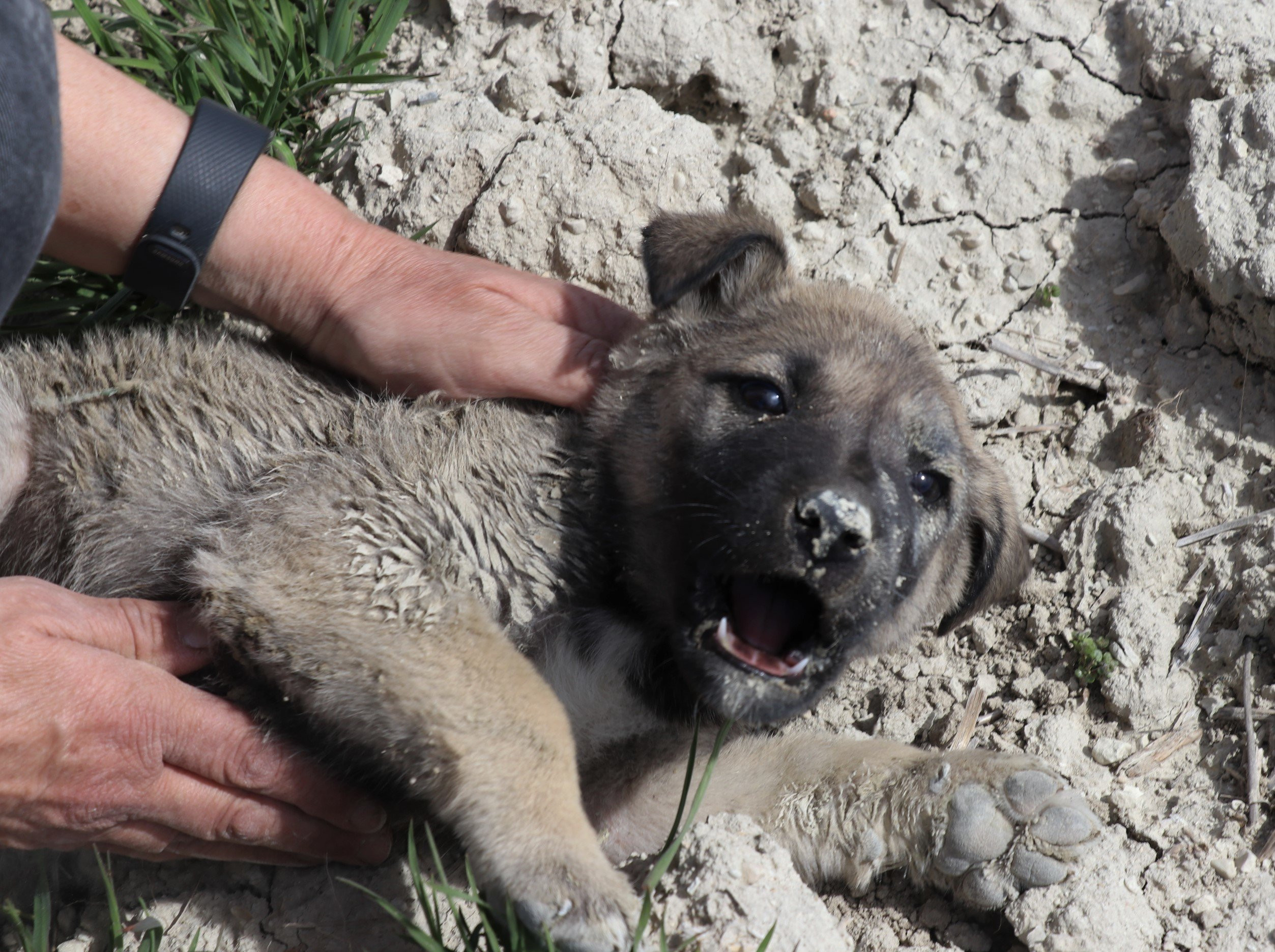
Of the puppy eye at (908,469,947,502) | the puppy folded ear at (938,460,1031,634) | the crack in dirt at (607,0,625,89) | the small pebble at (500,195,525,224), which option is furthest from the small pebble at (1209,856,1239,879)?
the crack in dirt at (607,0,625,89)

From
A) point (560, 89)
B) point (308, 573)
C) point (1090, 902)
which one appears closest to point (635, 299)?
point (560, 89)

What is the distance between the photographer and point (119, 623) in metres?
2.97

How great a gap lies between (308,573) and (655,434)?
3.49 ft

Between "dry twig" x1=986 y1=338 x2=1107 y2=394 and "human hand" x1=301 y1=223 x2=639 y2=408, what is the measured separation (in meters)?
1.56

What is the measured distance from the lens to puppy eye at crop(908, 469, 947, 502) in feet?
10.3

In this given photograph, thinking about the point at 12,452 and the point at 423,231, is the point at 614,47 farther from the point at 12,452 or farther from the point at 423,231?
the point at 12,452

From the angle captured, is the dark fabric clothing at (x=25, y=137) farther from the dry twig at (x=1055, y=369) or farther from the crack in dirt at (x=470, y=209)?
the dry twig at (x=1055, y=369)

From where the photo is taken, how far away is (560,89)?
15.0ft

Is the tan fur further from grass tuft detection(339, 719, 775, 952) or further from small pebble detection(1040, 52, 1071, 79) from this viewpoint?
small pebble detection(1040, 52, 1071, 79)

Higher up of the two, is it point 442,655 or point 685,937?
point 442,655

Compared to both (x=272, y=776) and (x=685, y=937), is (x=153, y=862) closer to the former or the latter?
(x=272, y=776)

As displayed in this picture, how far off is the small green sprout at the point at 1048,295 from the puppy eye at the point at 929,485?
1.44m

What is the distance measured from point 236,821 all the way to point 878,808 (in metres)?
1.94

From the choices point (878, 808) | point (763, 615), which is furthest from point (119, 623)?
point (878, 808)
